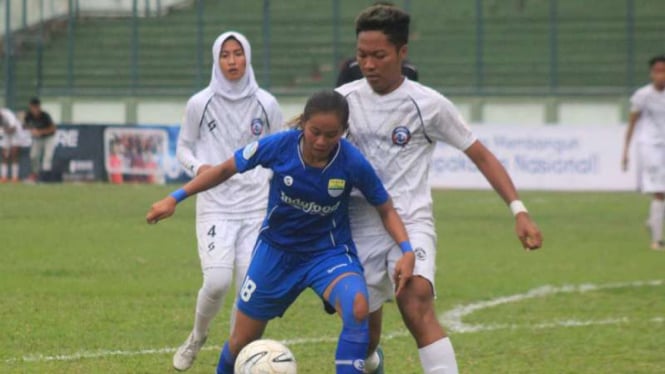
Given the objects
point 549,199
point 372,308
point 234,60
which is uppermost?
point 234,60

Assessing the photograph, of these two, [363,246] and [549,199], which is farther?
[549,199]

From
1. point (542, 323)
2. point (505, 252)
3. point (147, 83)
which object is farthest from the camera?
point (147, 83)

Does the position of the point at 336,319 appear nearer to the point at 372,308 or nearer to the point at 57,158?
the point at 372,308

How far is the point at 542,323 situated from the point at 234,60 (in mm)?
3365

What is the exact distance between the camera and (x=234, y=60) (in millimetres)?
9062

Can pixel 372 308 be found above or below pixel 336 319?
above

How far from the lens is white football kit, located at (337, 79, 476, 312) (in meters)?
7.17

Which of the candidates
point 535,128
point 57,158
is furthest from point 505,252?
point 57,158

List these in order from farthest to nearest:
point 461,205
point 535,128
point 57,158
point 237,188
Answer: point 57,158 → point 535,128 → point 461,205 → point 237,188

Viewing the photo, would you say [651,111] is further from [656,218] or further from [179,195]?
[179,195]

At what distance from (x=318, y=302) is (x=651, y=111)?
6732 mm

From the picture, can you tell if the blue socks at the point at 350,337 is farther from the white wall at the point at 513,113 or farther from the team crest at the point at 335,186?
the white wall at the point at 513,113

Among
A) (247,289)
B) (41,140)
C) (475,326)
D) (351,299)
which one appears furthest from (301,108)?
(351,299)

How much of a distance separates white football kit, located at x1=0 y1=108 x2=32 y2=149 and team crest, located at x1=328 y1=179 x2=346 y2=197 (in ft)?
79.5
